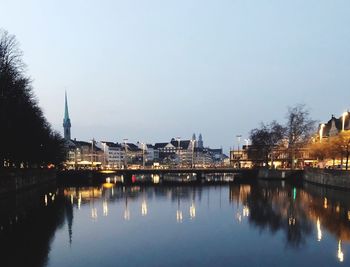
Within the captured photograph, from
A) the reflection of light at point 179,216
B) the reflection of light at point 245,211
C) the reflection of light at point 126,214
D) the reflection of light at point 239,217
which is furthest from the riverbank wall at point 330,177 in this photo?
the reflection of light at point 126,214

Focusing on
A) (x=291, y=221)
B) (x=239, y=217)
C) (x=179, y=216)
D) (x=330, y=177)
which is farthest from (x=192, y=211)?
(x=330, y=177)

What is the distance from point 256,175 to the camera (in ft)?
422

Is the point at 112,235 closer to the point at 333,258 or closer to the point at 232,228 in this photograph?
the point at 232,228

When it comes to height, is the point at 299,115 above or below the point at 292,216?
above

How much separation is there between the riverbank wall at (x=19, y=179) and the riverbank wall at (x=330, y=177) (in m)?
54.0

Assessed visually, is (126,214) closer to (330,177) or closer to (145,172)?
(330,177)

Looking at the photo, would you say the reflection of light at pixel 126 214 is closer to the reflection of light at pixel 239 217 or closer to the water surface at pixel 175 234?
the water surface at pixel 175 234

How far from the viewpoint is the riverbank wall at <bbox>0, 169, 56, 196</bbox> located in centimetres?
6400

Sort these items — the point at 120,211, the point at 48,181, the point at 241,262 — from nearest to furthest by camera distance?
the point at 241,262 < the point at 120,211 < the point at 48,181

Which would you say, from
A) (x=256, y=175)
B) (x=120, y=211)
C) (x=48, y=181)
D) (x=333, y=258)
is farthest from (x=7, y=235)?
(x=256, y=175)

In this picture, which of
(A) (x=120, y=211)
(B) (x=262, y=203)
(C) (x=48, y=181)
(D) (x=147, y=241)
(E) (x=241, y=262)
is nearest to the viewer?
(E) (x=241, y=262)

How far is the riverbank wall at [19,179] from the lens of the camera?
6400cm

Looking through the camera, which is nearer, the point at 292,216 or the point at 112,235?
the point at 112,235

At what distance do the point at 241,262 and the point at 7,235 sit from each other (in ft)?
66.5
